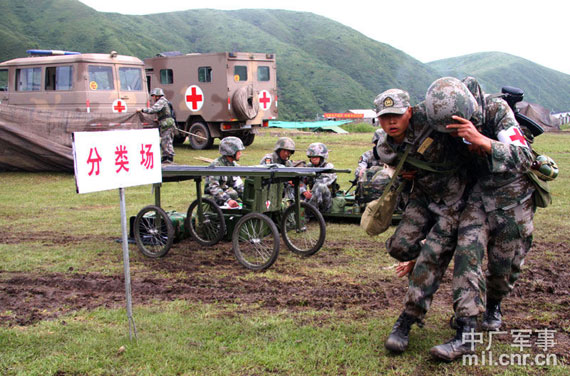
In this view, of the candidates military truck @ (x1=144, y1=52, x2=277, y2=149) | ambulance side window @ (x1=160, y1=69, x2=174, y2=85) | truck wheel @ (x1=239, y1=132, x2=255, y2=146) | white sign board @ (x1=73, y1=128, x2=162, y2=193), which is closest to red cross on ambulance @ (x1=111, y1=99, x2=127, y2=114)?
military truck @ (x1=144, y1=52, x2=277, y2=149)

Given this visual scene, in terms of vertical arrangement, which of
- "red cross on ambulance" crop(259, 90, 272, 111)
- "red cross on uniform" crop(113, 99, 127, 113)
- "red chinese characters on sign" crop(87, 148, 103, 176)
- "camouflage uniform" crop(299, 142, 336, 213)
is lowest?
"camouflage uniform" crop(299, 142, 336, 213)

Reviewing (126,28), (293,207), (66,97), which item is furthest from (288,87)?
(293,207)

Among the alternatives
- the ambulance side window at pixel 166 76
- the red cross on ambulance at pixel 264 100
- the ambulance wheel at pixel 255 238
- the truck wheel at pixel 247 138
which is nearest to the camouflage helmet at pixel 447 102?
the ambulance wheel at pixel 255 238

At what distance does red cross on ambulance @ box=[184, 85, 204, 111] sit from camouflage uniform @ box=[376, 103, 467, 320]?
16.3 m

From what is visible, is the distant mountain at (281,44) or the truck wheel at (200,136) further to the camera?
the distant mountain at (281,44)

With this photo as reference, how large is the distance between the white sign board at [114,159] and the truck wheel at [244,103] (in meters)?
14.8

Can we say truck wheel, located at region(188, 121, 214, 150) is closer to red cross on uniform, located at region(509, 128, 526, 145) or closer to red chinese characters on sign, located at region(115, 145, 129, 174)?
red chinese characters on sign, located at region(115, 145, 129, 174)

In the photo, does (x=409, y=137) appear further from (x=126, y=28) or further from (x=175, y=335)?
(x=126, y=28)

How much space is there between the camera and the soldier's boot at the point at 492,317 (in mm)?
4585

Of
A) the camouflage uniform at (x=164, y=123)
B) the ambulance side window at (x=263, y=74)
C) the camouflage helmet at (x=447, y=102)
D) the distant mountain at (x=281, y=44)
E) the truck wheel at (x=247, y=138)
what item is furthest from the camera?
the distant mountain at (x=281, y=44)

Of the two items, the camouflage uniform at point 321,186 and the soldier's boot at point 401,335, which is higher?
the camouflage uniform at point 321,186

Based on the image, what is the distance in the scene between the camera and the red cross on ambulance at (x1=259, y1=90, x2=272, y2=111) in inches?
816

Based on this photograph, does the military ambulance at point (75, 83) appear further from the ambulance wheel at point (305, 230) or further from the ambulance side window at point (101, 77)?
the ambulance wheel at point (305, 230)

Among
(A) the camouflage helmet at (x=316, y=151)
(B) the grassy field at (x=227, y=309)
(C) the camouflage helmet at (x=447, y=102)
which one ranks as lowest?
(B) the grassy field at (x=227, y=309)
